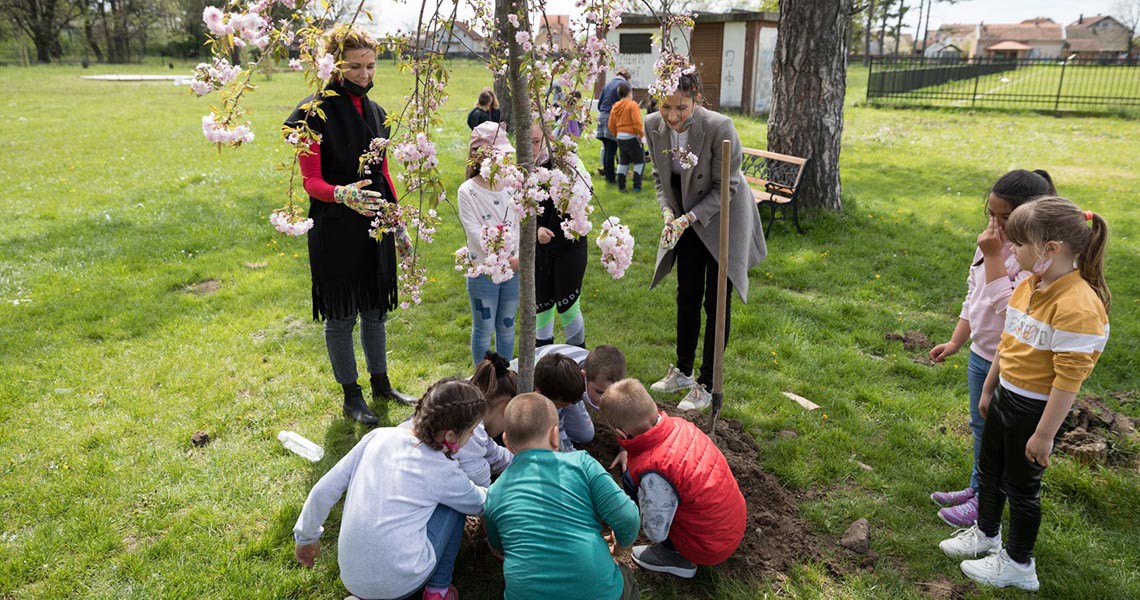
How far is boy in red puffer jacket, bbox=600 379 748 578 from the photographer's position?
2.71 metres

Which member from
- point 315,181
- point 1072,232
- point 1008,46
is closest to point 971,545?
point 1072,232

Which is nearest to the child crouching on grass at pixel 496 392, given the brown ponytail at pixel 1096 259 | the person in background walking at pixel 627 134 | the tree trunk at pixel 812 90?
the brown ponytail at pixel 1096 259

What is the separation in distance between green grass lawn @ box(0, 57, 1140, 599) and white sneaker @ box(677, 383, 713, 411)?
166 mm

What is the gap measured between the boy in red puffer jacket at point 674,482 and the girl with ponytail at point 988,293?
1.20 metres

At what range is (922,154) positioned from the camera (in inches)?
511

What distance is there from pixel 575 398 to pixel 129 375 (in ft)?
10.5

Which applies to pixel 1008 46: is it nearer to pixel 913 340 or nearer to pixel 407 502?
pixel 913 340

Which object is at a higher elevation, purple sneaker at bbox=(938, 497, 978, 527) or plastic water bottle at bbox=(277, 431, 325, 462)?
purple sneaker at bbox=(938, 497, 978, 527)

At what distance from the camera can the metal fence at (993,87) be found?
20.0 meters

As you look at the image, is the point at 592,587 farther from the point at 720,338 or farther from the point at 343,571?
the point at 720,338

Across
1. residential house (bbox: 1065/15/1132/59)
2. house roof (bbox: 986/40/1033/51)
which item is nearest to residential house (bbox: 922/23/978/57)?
house roof (bbox: 986/40/1033/51)

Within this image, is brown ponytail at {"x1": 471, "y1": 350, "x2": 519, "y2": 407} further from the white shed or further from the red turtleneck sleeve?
the white shed

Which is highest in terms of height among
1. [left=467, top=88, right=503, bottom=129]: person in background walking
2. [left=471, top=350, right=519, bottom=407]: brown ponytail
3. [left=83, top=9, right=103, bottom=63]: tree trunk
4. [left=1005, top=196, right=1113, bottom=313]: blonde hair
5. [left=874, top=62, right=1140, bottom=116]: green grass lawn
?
[left=83, top=9, right=103, bottom=63]: tree trunk

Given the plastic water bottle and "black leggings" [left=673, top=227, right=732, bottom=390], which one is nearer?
the plastic water bottle
